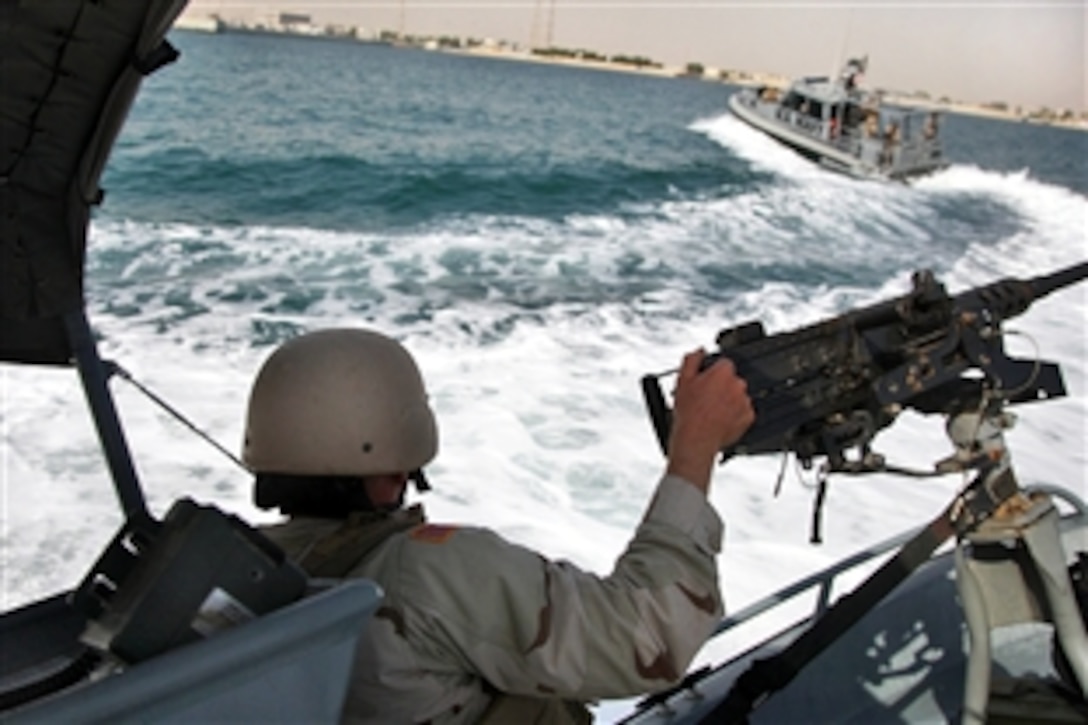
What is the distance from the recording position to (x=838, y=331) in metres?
1.99

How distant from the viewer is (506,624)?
1426 mm

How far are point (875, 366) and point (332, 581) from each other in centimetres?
122

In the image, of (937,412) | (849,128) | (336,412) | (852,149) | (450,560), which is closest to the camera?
(450,560)

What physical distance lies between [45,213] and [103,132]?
36 cm

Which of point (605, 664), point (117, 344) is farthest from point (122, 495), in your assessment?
point (117, 344)

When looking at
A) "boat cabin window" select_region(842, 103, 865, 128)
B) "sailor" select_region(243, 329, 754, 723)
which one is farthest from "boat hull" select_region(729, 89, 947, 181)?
"sailor" select_region(243, 329, 754, 723)

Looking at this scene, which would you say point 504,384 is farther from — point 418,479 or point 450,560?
point 450,560

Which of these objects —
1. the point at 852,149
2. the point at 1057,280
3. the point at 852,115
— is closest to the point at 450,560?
the point at 1057,280

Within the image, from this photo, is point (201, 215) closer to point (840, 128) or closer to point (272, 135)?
point (272, 135)

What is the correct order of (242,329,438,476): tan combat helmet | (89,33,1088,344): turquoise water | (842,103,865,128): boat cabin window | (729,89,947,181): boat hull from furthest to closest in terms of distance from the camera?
(842,103,865,128): boat cabin window < (729,89,947,181): boat hull < (89,33,1088,344): turquoise water < (242,329,438,476): tan combat helmet

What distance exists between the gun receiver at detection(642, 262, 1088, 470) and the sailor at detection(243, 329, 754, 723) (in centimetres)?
18

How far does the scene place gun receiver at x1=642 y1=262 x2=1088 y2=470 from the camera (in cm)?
188

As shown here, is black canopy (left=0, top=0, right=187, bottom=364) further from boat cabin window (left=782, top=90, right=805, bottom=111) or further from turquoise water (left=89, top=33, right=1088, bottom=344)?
boat cabin window (left=782, top=90, right=805, bottom=111)

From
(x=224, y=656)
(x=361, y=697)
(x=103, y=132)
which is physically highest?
(x=103, y=132)
